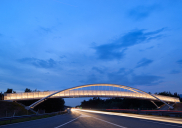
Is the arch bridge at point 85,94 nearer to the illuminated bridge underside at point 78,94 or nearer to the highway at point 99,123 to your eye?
the illuminated bridge underside at point 78,94

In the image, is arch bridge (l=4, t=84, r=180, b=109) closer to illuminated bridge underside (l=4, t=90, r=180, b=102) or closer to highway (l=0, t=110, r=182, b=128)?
illuminated bridge underside (l=4, t=90, r=180, b=102)

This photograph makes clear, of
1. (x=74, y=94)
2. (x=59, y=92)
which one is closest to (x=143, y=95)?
(x=74, y=94)

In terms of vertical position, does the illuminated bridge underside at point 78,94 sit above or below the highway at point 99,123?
above

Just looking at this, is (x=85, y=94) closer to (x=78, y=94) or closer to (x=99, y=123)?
(x=78, y=94)

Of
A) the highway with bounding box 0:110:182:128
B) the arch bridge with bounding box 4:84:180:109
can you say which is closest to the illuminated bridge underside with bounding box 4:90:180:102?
the arch bridge with bounding box 4:84:180:109

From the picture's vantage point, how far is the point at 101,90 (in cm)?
8156

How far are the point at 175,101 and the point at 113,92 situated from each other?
118ft

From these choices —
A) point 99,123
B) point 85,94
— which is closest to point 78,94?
point 85,94

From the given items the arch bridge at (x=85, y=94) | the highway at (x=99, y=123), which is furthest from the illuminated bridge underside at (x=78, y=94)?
the highway at (x=99, y=123)

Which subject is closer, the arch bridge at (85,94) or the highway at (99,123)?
the highway at (99,123)

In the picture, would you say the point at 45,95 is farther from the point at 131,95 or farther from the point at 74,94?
the point at 131,95

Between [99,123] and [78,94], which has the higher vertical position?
[78,94]

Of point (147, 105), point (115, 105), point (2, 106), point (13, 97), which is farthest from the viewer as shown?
point (115, 105)

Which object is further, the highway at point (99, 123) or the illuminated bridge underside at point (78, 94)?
the illuminated bridge underside at point (78, 94)
